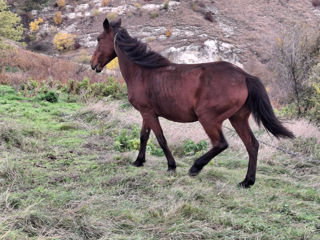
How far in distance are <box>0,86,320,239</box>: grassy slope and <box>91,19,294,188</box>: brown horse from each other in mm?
609

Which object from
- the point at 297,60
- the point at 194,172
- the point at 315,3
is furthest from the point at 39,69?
the point at 315,3

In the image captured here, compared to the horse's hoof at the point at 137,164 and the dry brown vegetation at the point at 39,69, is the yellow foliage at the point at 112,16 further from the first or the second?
the horse's hoof at the point at 137,164

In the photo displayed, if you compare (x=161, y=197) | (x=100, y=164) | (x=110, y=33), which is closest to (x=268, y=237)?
(x=161, y=197)

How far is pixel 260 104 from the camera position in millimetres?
5246

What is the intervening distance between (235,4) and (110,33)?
48981 mm

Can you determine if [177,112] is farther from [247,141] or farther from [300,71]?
[300,71]

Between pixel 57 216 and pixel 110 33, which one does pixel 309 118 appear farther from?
pixel 57 216

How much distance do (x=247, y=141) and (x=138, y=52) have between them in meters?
2.41

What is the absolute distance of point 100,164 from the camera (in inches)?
242

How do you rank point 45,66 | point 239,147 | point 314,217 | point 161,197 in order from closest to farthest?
point 314,217 < point 161,197 < point 239,147 < point 45,66

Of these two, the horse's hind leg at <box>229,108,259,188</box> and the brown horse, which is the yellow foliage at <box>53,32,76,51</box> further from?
the horse's hind leg at <box>229,108,259,188</box>

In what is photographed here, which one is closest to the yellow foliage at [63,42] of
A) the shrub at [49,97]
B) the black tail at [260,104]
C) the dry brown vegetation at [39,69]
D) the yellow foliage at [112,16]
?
the yellow foliage at [112,16]

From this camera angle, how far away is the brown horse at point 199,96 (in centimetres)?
522

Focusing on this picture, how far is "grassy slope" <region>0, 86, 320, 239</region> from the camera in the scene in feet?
12.0
